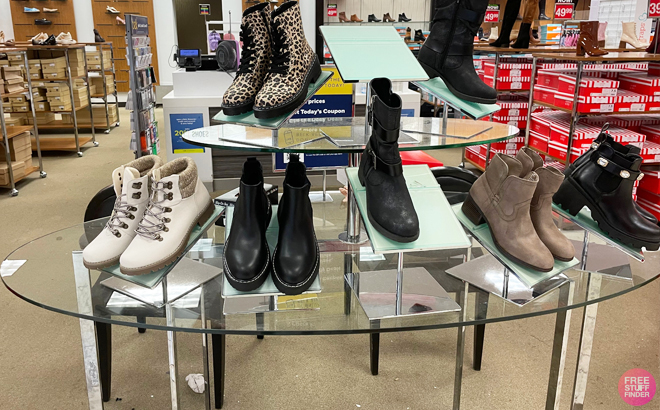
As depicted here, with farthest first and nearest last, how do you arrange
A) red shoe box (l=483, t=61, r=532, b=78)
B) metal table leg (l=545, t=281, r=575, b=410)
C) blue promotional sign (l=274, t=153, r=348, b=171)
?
red shoe box (l=483, t=61, r=532, b=78) < blue promotional sign (l=274, t=153, r=348, b=171) < metal table leg (l=545, t=281, r=575, b=410)

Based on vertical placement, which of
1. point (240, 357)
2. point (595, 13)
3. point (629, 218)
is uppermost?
point (595, 13)

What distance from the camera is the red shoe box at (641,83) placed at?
138 inches

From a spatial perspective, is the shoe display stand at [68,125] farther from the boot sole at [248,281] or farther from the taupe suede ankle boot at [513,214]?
the taupe suede ankle boot at [513,214]

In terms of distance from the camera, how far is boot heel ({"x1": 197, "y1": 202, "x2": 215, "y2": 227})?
1.36 meters

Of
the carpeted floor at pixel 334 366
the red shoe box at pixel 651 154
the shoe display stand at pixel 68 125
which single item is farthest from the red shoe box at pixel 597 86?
the shoe display stand at pixel 68 125

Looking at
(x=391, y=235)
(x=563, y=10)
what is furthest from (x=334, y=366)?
(x=563, y=10)

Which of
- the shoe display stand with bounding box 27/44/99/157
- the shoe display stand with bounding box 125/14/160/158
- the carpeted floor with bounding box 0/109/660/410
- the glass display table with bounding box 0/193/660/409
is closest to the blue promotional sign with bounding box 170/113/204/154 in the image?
the shoe display stand with bounding box 125/14/160/158

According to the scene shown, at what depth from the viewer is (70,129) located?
24.7ft

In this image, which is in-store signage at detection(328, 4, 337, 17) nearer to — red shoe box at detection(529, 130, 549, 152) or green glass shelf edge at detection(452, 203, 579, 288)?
red shoe box at detection(529, 130, 549, 152)

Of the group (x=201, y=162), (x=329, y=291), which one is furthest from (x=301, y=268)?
(x=201, y=162)

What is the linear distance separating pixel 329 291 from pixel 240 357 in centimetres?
110

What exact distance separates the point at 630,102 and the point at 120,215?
351cm

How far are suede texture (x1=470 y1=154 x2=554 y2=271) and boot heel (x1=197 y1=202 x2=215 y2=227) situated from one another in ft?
2.38

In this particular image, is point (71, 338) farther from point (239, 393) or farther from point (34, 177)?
point (34, 177)
